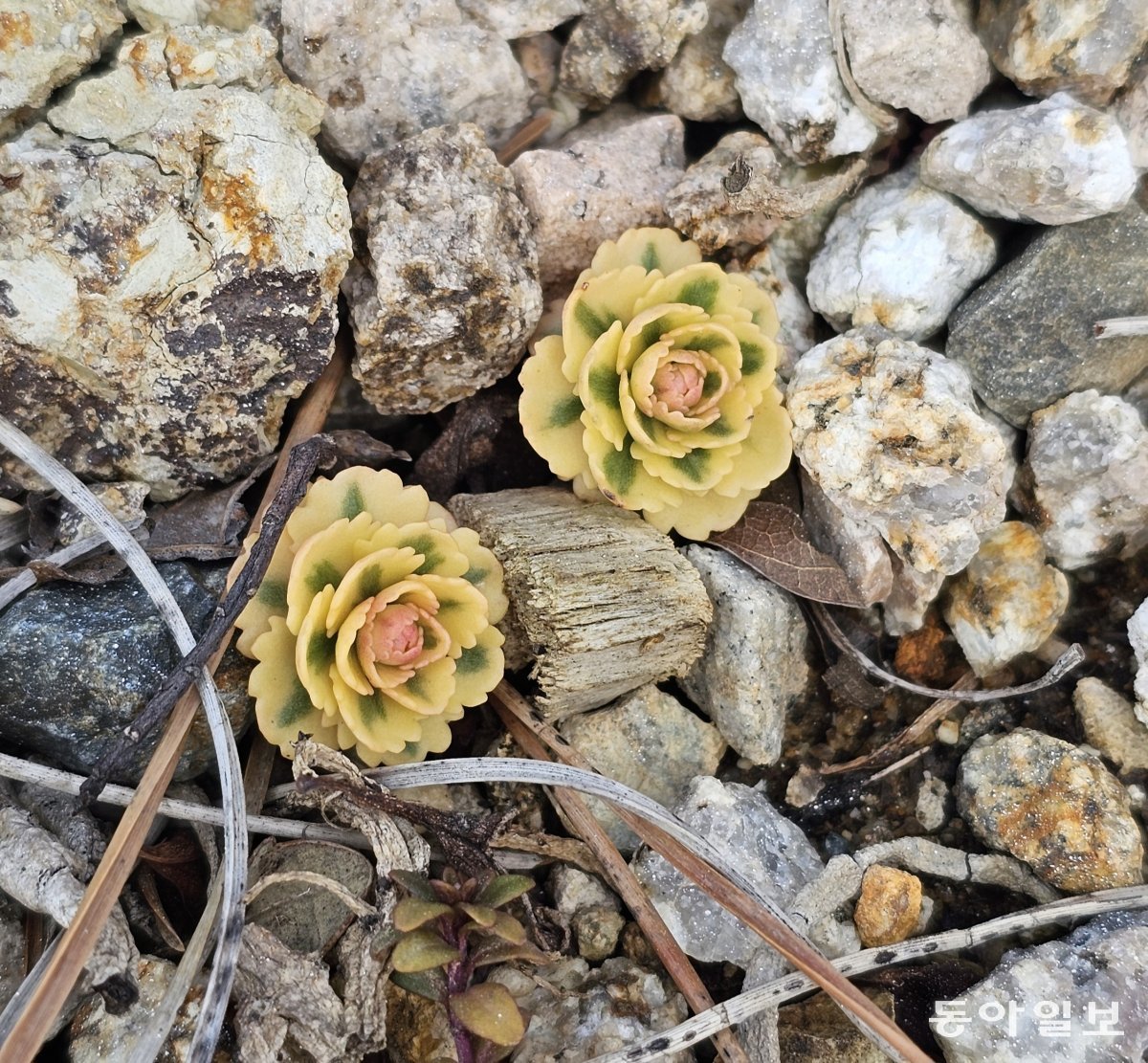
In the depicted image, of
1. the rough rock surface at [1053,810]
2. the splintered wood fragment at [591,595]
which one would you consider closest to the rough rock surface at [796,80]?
the splintered wood fragment at [591,595]

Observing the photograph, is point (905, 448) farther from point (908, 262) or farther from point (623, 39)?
point (623, 39)

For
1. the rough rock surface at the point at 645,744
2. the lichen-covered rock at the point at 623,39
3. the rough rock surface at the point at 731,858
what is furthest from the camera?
the lichen-covered rock at the point at 623,39

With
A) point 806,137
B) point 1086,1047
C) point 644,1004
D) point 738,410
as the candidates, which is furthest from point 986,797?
point 806,137

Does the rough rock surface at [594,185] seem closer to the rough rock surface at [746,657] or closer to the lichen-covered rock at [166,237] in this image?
the lichen-covered rock at [166,237]

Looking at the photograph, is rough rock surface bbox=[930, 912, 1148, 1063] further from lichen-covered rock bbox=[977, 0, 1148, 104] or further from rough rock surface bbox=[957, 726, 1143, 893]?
lichen-covered rock bbox=[977, 0, 1148, 104]

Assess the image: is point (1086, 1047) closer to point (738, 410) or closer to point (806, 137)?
point (738, 410)

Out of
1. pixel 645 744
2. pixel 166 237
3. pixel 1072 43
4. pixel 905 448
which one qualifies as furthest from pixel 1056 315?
pixel 166 237
